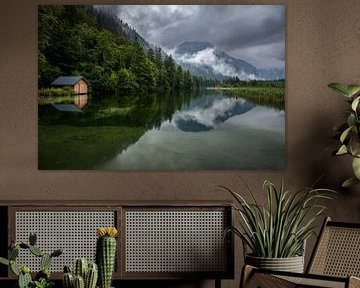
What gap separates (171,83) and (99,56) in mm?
595

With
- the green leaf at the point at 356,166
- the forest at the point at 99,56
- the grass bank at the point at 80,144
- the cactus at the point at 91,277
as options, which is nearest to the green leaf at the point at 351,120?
the green leaf at the point at 356,166

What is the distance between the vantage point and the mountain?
21.5 feet

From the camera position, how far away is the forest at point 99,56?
21.2 feet

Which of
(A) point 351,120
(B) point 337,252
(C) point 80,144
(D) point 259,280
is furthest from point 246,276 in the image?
(C) point 80,144

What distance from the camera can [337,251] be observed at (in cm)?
526

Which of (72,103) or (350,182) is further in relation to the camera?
(72,103)

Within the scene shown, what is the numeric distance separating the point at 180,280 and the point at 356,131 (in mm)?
1706

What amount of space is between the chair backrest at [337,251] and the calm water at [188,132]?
123 cm

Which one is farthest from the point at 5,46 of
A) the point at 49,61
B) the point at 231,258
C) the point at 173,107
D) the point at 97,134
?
the point at 231,258

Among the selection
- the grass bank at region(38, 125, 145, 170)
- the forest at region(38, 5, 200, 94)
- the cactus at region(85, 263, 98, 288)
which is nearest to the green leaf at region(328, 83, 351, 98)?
the forest at region(38, 5, 200, 94)

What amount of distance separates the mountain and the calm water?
6.9 inches

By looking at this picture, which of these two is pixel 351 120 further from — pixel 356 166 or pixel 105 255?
pixel 105 255

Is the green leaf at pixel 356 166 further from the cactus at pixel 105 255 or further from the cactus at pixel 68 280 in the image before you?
the cactus at pixel 68 280

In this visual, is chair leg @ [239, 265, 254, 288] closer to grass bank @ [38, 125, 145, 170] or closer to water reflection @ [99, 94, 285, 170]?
water reflection @ [99, 94, 285, 170]
